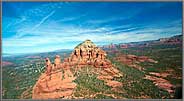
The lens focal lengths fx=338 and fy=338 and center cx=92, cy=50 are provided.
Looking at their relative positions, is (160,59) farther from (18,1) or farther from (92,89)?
(18,1)

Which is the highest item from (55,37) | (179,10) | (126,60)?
(179,10)

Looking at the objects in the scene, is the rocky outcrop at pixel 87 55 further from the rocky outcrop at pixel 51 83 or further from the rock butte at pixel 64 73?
the rocky outcrop at pixel 51 83

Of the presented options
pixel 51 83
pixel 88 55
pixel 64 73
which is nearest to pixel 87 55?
pixel 88 55

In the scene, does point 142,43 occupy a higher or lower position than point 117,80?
higher

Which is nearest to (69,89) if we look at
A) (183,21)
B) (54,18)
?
(54,18)

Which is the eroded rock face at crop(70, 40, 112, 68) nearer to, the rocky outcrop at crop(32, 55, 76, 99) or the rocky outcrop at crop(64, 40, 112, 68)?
the rocky outcrop at crop(64, 40, 112, 68)

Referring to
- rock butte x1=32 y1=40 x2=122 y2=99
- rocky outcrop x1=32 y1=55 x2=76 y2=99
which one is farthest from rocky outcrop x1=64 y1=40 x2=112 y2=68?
rocky outcrop x1=32 y1=55 x2=76 y2=99

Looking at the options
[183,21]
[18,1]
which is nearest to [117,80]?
[183,21]

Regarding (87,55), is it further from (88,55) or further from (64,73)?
(64,73)
